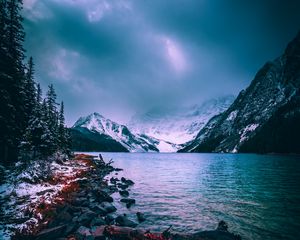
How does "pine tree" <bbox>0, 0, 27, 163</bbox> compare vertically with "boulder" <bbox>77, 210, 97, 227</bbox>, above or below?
above

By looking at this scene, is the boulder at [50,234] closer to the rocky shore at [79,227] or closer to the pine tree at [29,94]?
the rocky shore at [79,227]

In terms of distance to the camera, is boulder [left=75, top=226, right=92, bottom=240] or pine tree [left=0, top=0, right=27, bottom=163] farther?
pine tree [left=0, top=0, right=27, bottom=163]

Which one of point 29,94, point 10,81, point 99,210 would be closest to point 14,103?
point 10,81

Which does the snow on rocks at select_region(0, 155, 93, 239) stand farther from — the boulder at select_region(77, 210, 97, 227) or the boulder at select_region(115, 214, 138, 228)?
the boulder at select_region(115, 214, 138, 228)

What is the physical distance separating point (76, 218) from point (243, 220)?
1499 cm

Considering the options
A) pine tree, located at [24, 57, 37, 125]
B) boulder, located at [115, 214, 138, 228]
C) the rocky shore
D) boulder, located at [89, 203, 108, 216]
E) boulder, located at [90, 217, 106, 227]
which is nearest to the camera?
the rocky shore

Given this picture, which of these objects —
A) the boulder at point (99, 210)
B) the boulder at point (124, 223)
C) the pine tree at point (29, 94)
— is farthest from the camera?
the pine tree at point (29, 94)

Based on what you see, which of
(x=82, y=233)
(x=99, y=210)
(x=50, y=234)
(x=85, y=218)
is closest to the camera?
(x=50, y=234)

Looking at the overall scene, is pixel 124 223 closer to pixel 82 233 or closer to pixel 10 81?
pixel 82 233

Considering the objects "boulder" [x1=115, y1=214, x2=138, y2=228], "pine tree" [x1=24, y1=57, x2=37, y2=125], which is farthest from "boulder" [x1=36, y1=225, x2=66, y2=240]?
"pine tree" [x1=24, y1=57, x2=37, y2=125]

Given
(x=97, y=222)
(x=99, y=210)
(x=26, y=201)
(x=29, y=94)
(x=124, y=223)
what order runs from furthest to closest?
(x=29, y=94), (x=99, y=210), (x=124, y=223), (x=97, y=222), (x=26, y=201)

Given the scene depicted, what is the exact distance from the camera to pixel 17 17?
31.7 metres

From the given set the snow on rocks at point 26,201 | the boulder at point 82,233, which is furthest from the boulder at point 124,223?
the snow on rocks at point 26,201

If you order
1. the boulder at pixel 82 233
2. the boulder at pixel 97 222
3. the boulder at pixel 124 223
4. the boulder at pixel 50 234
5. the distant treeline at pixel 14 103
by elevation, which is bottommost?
the boulder at pixel 124 223
